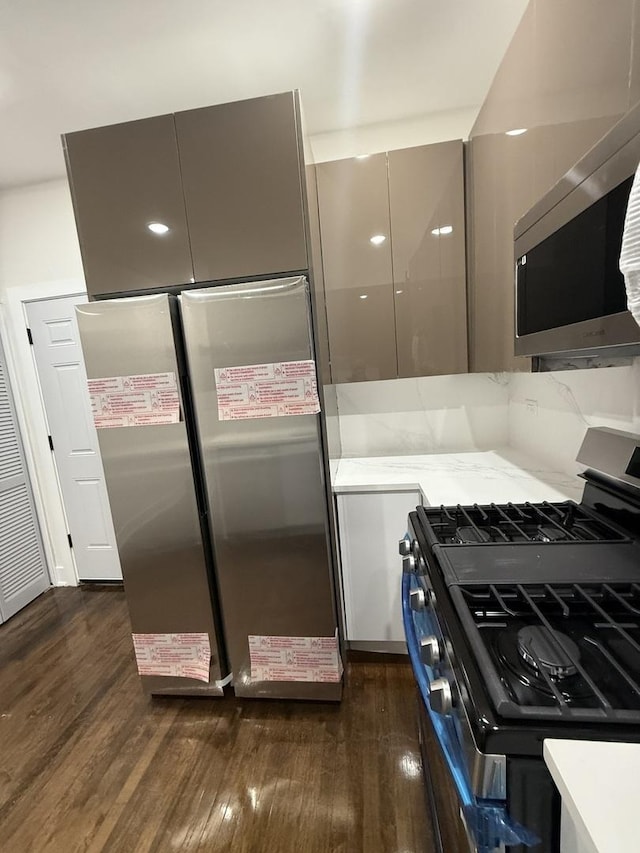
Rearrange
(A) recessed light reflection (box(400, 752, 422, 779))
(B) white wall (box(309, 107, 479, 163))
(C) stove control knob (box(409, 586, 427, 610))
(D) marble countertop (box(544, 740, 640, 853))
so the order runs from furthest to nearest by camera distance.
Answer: (B) white wall (box(309, 107, 479, 163))
(A) recessed light reflection (box(400, 752, 422, 779))
(C) stove control knob (box(409, 586, 427, 610))
(D) marble countertop (box(544, 740, 640, 853))

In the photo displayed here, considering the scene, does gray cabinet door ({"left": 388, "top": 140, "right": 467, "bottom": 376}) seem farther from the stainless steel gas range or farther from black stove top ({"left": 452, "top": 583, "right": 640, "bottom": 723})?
black stove top ({"left": 452, "top": 583, "right": 640, "bottom": 723})

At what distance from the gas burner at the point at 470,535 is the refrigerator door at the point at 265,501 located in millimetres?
602

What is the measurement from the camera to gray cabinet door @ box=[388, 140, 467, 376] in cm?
180

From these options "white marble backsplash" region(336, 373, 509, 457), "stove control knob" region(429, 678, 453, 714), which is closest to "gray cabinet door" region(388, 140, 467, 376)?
"white marble backsplash" region(336, 373, 509, 457)

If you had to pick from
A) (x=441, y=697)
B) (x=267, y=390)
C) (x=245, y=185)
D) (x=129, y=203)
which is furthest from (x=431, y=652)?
(x=129, y=203)

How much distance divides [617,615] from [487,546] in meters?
0.30

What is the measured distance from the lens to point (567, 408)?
1611 mm

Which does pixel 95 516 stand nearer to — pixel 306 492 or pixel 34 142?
pixel 306 492

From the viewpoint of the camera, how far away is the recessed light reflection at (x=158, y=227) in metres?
1.55

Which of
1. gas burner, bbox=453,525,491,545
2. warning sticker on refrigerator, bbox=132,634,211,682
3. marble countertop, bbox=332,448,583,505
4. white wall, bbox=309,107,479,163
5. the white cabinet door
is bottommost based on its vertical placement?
warning sticker on refrigerator, bbox=132,634,211,682

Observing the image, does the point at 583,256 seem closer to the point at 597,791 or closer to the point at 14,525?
the point at 597,791

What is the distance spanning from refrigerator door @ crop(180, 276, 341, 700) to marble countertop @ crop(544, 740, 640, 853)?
1155 mm

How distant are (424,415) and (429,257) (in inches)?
34.0

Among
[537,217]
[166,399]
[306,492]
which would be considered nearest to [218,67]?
[166,399]
